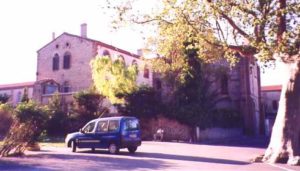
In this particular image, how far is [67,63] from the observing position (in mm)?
45344

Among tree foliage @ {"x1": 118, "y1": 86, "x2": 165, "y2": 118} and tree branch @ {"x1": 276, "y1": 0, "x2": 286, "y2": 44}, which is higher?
tree branch @ {"x1": 276, "y1": 0, "x2": 286, "y2": 44}

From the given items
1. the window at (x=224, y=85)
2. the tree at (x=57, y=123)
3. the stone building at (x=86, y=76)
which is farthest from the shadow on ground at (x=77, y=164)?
the window at (x=224, y=85)

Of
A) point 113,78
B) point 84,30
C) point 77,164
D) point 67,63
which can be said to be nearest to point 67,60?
point 67,63

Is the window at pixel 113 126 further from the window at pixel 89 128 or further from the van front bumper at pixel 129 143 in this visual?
the window at pixel 89 128

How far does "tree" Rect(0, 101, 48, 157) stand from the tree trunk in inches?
451

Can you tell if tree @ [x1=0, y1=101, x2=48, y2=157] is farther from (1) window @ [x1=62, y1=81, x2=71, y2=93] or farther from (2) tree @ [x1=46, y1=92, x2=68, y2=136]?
(1) window @ [x1=62, y1=81, x2=71, y2=93]

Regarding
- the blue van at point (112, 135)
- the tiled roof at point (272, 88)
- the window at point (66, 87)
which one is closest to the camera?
the blue van at point (112, 135)

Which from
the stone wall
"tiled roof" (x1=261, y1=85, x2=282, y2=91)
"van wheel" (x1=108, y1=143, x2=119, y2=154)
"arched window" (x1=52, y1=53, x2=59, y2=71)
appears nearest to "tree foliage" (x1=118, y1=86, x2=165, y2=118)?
the stone wall

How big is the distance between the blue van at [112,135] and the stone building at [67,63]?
805 inches

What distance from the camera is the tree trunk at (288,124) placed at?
16.1 metres

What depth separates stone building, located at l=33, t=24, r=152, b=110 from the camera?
142ft

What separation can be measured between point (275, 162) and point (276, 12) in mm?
6261

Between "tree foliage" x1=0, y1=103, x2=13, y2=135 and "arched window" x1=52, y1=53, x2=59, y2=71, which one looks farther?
"arched window" x1=52, y1=53, x2=59, y2=71

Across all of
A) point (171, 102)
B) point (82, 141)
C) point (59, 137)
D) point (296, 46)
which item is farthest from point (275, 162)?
point (59, 137)
